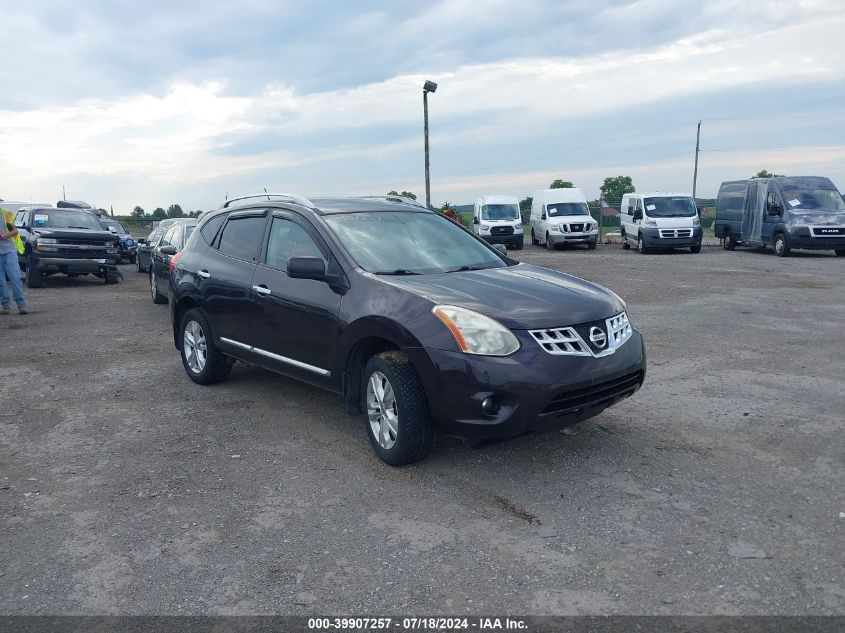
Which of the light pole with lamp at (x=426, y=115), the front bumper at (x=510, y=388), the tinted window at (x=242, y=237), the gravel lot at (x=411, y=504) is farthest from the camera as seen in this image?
the light pole with lamp at (x=426, y=115)

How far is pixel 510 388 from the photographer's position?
4152 mm

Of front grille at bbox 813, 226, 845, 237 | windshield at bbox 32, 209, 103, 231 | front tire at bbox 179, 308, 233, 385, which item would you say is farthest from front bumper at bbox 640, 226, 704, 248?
front tire at bbox 179, 308, 233, 385

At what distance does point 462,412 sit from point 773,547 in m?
1.73

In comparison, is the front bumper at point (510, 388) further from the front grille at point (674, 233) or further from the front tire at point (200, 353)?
the front grille at point (674, 233)

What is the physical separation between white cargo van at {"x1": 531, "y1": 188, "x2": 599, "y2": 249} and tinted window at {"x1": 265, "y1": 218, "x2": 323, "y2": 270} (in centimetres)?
2403

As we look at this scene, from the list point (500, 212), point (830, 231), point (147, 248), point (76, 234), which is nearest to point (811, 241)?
point (830, 231)

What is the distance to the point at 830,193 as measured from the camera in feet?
71.5

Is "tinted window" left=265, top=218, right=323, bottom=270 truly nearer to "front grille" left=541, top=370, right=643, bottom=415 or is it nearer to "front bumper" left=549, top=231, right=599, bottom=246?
"front grille" left=541, top=370, right=643, bottom=415

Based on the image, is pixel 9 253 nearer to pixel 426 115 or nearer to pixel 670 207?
pixel 426 115

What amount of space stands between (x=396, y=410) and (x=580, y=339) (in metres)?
1.21

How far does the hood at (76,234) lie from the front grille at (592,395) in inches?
609

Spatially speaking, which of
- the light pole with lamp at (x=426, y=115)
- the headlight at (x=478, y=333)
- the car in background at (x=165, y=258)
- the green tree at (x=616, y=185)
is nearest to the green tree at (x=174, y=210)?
the light pole with lamp at (x=426, y=115)

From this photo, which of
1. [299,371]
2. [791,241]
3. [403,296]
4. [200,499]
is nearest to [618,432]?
[403,296]

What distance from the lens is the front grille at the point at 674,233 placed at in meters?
25.1
